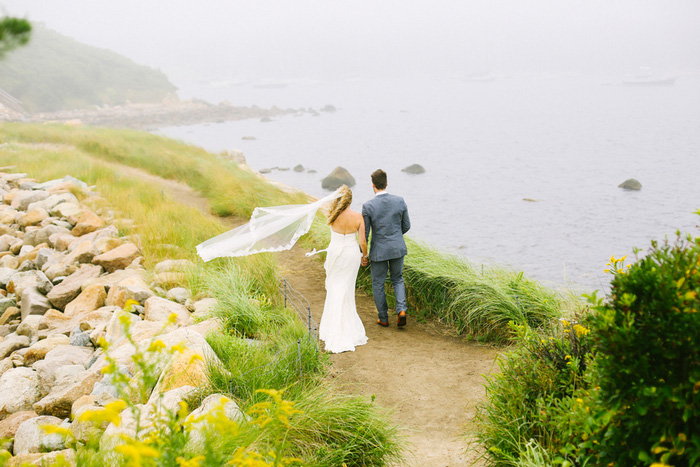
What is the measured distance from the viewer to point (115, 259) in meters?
8.73

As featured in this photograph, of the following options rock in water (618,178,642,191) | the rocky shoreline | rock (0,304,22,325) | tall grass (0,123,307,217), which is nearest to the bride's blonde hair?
rock (0,304,22,325)

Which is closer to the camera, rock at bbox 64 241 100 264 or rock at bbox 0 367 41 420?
rock at bbox 0 367 41 420

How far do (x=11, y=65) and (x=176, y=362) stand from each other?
81293 mm

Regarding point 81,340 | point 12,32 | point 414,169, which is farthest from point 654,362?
point 414,169

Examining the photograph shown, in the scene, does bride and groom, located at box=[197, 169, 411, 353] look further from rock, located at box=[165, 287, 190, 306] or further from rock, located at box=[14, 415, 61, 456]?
rock, located at box=[14, 415, 61, 456]

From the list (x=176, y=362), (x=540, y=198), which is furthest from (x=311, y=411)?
(x=540, y=198)

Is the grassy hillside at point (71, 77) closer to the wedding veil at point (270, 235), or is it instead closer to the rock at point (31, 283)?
the rock at point (31, 283)

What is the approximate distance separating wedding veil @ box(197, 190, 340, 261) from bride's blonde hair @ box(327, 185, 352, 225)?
0.63 metres

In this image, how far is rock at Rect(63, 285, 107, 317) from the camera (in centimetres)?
771

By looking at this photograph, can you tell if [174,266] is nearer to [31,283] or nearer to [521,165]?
[31,283]

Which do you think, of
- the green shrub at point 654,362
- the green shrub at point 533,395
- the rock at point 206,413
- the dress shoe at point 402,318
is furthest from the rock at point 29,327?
the green shrub at point 654,362

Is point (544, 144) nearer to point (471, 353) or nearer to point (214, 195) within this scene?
point (214, 195)

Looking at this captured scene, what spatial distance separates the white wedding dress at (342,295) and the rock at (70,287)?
3985 millimetres

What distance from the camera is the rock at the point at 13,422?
5.07m
